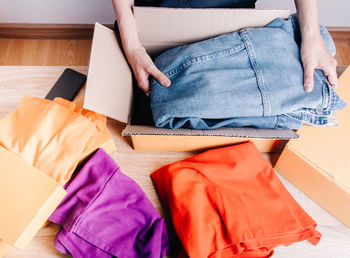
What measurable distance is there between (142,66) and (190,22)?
159 millimetres

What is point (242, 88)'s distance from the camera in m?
0.55

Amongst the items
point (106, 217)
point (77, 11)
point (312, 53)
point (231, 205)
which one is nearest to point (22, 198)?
point (106, 217)

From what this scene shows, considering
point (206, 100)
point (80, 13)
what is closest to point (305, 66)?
point (206, 100)

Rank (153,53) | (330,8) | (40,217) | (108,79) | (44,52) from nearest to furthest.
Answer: (40,217), (108,79), (153,53), (330,8), (44,52)

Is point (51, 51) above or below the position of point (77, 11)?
below

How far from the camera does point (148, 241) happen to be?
500 mm

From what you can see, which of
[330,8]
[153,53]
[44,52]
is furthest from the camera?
[44,52]

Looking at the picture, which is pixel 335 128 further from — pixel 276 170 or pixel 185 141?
pixel 185 141

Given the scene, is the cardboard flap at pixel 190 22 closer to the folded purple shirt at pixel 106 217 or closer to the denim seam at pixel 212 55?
the denim seam at pixel 212 55

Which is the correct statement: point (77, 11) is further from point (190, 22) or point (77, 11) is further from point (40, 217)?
point (40, 217)

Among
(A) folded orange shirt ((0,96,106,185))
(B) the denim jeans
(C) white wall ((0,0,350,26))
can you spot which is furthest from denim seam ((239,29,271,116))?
(C) white wall ((0,0,350,26))

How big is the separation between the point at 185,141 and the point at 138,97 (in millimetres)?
204

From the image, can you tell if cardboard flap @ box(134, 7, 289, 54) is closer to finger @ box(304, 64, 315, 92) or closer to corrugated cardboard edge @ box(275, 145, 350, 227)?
finger @ box(304, 64, 315, 92)

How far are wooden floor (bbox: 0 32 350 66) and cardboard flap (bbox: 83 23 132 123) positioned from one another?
919mm
